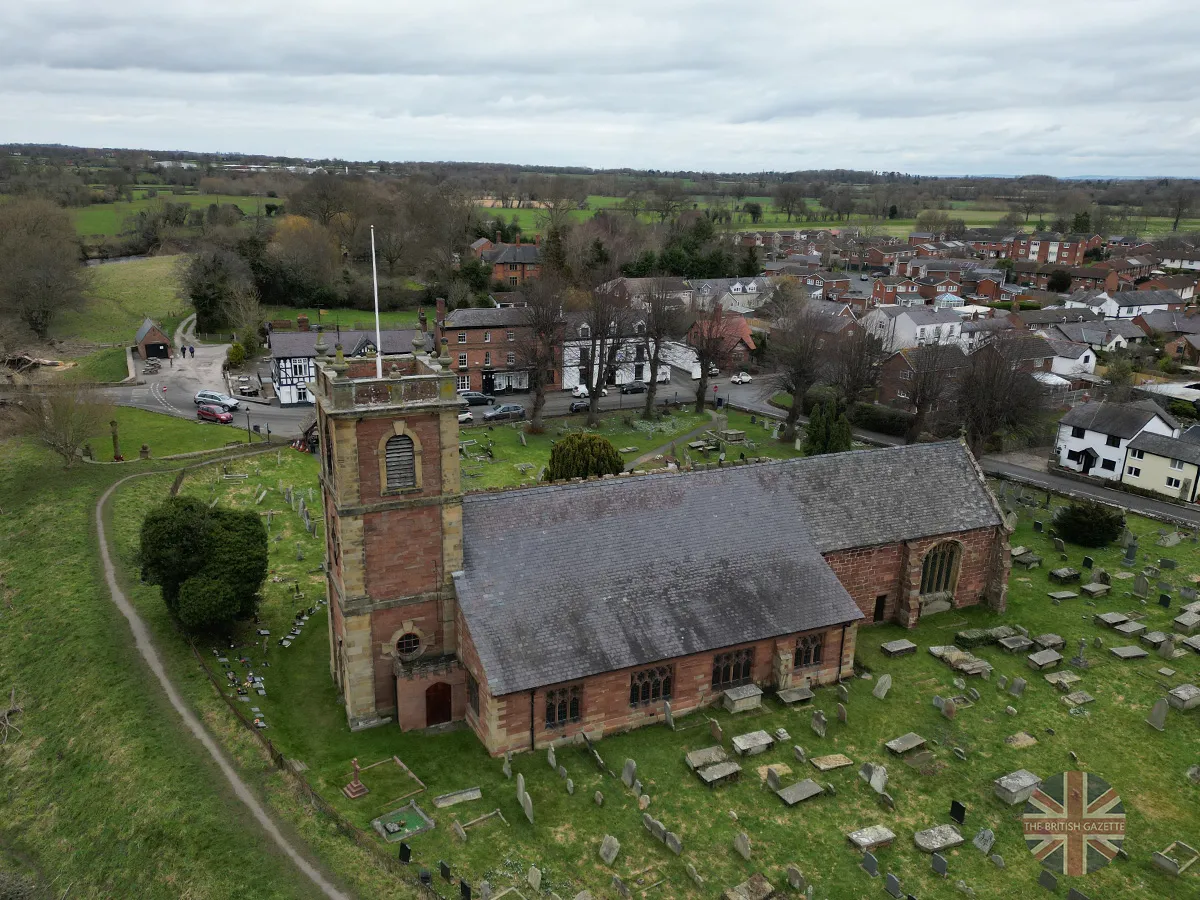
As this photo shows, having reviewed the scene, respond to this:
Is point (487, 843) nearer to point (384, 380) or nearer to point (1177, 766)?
point (384, 380)

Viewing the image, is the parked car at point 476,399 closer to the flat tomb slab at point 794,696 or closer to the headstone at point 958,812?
the flat tomb slab at point 794,696

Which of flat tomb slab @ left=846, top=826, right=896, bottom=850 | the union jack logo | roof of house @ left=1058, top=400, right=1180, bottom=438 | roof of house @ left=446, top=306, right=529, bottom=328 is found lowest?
the union jack logo

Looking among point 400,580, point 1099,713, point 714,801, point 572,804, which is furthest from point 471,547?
point 1099,713

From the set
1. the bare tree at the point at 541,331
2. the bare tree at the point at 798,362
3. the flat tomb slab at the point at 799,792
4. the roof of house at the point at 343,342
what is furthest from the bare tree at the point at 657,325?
the flat tomb slab at the point at 799,792

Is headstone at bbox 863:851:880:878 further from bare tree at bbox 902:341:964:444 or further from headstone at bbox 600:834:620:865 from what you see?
bare tree at bbox 902:341:964:444

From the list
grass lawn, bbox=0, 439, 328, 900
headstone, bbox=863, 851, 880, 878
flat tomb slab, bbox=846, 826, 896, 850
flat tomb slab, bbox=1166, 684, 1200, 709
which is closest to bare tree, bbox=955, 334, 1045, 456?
flat tomb slab, bbox=1166, 684, 1200, 709

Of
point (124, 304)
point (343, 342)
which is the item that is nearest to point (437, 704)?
point (343, 342)
